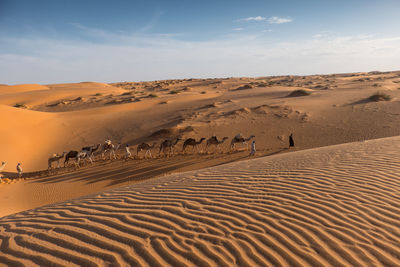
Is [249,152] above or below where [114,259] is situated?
below

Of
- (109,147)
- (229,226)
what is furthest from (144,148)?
(229,226)

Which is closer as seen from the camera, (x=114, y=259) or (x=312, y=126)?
(x=114, y=259)

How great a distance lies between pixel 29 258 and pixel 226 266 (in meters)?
2.24

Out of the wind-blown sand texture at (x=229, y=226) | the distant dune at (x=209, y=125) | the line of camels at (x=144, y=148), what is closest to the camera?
the wind-blown sand texture at (x=229, y=226)

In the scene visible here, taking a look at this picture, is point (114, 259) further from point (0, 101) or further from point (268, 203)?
point (0, 101)

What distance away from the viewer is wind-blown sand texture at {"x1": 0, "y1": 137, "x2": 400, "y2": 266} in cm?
290

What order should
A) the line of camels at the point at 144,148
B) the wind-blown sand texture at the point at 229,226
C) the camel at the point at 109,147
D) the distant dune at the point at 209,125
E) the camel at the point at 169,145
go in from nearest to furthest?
the wind-blown sand texture at the point at 229,226
the line of camels at the point at 144,148
the camel at the point at 169,145
the camel at the point at 109,147
the distant dune at the point at 209,125

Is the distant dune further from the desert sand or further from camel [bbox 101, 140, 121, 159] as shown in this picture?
the desert sand

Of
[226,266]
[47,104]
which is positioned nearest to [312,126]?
[226,266]

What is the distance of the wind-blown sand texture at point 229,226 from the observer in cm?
290

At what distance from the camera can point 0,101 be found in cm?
3884

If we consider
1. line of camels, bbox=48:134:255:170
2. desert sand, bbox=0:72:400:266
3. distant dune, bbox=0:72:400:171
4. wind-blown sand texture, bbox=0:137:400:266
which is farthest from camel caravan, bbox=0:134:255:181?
wind-blown sand texture, bbox=0:137:400:266

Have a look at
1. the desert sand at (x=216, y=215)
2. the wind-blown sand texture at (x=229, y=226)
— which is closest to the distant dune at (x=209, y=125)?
the desert sand at (x=216, y=215)

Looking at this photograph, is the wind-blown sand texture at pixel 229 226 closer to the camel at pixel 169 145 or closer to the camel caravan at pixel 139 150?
the camel caravan at pixel 139 150
